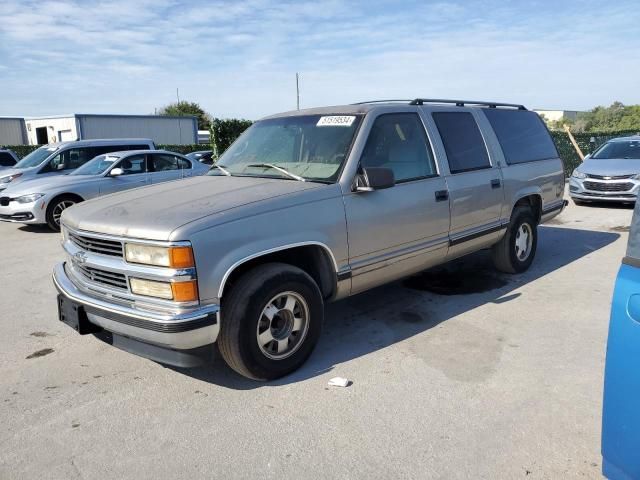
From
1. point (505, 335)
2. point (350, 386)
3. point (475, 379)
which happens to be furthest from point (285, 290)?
point (505, 335)

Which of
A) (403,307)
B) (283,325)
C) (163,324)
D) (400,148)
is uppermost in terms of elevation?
(400,148)

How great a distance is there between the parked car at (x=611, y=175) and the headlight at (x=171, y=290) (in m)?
10.2

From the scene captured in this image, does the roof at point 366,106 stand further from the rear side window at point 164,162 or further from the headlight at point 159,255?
the rear side window at point 164,162

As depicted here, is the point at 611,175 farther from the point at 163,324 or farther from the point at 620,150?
the point at 163,324

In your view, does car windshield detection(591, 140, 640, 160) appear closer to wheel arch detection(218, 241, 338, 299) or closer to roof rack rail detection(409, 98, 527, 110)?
roof rack rail detection(409, 98, 527, 110)

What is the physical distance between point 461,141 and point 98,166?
8.04m

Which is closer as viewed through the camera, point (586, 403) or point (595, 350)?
point (586, 403)

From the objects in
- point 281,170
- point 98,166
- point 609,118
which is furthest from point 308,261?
point 609,118

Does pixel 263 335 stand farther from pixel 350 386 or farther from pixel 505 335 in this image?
pixel 505 335

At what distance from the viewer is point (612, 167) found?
36.1ft

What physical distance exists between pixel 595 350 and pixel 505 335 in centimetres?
67

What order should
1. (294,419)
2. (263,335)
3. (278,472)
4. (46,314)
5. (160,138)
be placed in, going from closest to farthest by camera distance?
(278,472)
(294,419)
(263,335)
(46,314)
(160,138)

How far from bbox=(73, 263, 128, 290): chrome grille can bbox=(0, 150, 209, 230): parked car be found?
6133 mm

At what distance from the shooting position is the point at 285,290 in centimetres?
345
